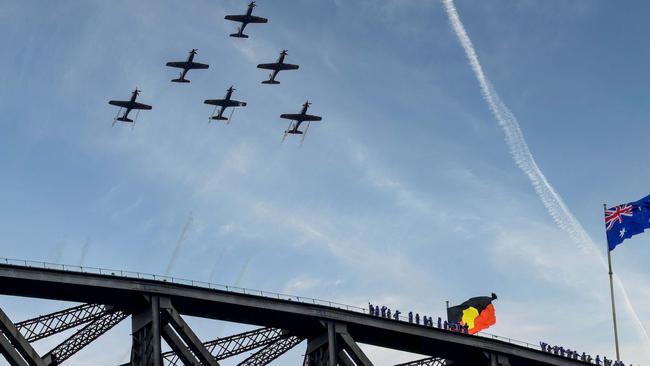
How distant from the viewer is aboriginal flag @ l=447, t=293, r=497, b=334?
2832 inches

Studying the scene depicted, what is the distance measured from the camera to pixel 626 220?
63.9 m

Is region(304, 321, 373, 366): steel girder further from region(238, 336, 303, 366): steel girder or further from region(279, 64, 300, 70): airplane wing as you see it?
region(279, 64, 300, 70): airplane wing

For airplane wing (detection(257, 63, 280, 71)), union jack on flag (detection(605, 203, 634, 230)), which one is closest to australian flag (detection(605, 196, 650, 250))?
union jack on flag (detection(605, 203, 634, 230))

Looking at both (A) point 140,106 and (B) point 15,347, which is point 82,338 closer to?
(B) point 15,347

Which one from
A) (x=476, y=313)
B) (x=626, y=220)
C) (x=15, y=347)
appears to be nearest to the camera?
(x=15, y=347)

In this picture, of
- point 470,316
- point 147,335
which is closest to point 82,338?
point 147,335

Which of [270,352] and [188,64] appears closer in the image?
[270,352]

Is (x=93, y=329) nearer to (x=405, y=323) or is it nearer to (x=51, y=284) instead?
(x=51, y=284)

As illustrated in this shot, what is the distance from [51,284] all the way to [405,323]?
21.8 m

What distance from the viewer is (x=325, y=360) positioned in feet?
173

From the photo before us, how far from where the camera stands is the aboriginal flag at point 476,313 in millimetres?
71938

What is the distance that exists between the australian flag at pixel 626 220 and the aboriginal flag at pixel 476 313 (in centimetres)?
1207

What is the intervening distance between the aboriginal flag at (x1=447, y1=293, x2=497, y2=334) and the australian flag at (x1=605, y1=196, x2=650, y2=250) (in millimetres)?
12070

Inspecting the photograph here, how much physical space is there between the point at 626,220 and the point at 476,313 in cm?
1470
